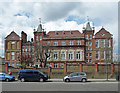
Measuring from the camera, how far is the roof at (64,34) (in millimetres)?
51094

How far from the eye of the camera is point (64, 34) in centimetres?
5275

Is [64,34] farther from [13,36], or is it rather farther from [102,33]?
[13,36]

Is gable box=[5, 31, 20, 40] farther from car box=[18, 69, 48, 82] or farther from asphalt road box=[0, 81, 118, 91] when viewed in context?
asphalt road box=[0, 81, 118, 91]

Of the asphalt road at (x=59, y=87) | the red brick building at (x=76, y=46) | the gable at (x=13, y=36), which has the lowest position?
the asphalt road at (x=59, y=87)

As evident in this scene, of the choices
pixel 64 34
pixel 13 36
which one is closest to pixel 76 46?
pixel 64 34

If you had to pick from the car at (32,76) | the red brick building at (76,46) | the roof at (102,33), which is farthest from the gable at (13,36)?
the car at (32,76)

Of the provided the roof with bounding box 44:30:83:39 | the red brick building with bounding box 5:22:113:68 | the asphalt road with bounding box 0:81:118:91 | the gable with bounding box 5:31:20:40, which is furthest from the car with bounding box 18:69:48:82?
the gable with bounding box 5:31:20:40

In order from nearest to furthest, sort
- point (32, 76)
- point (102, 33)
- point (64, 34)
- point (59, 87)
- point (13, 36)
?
1. point (59, 87)
2. point (32, 76)
3. point (102, 33)
4. point (64, 34)
5. point (13, 36)

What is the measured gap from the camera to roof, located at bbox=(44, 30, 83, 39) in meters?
51.1

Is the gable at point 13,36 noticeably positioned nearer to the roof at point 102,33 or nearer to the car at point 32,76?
the roof at point 102,33

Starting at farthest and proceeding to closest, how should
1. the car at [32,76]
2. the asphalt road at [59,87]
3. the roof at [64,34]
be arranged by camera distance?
1. the roof at [64,34]
2. the car at [32,76]
3. the asphalt road at [59,87]

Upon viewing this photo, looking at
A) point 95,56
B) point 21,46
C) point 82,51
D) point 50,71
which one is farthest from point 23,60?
point 95,56

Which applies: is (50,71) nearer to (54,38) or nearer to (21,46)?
(54,38)

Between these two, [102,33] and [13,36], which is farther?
[13,36]
